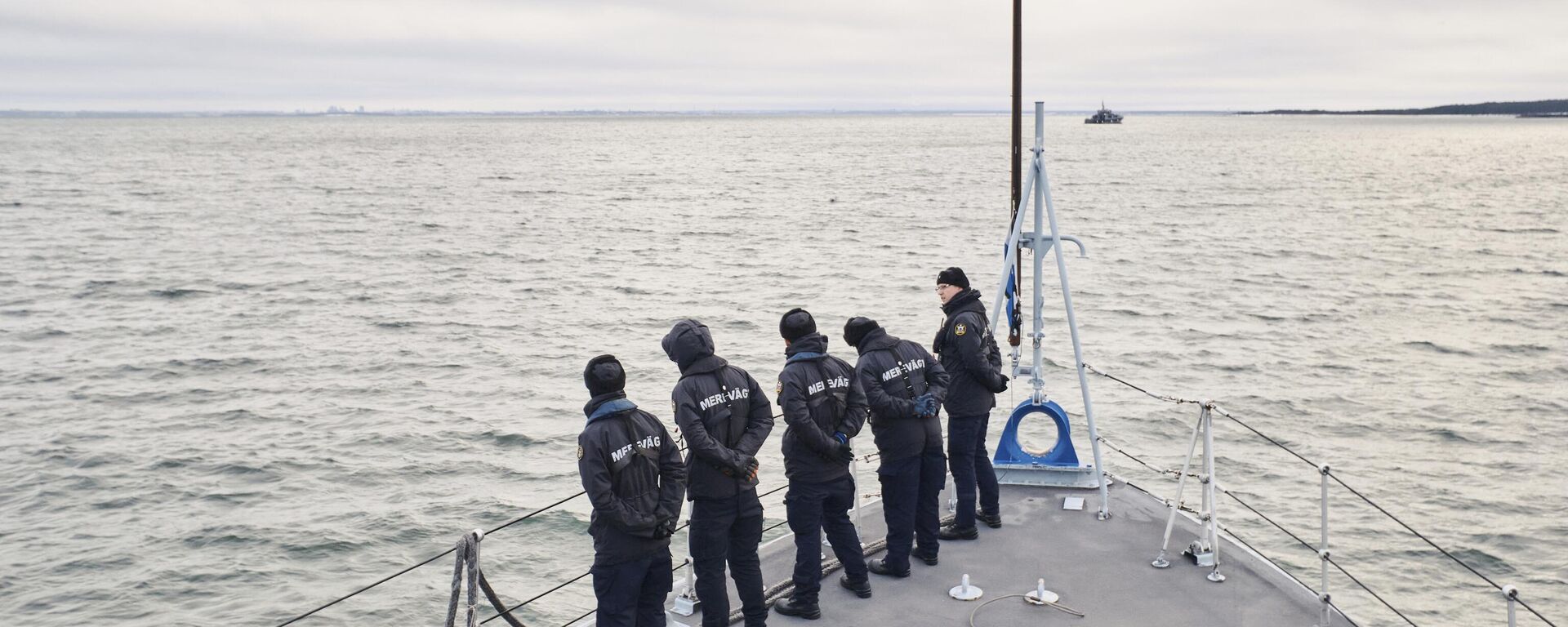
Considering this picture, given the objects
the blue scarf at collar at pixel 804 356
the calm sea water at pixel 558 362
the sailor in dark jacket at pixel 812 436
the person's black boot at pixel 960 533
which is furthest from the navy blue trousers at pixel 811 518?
the calm sea water at pixel 558 362

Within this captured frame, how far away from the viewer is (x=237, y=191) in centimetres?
7469

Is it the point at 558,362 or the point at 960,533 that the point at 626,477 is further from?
the point at 558,362

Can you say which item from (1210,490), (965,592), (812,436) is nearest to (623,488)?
(812,436)

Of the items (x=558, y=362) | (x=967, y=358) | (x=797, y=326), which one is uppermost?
(x=797, y=326)

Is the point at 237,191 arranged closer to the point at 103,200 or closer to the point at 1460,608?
the point at 103,200

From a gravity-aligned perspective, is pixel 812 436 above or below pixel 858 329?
below

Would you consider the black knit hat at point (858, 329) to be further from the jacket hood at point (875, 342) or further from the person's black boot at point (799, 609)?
the person's black boot at point (799, 609)

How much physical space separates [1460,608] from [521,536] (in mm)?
11755

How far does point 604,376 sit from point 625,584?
1.19 metres

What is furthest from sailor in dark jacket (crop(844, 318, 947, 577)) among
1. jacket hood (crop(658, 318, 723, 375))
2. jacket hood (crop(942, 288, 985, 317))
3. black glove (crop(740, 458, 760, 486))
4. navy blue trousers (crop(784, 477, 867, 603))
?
jacket hood (crop(658, 318, 723, 375))

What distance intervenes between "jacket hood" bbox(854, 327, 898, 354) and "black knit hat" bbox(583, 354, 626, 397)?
222 centimetres

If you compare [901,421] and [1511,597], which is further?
[901,421]

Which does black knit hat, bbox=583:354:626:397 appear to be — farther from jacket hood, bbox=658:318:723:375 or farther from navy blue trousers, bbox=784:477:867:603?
navy blue trousers, bbox=784:477:867:603

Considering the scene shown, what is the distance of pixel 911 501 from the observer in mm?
8039
